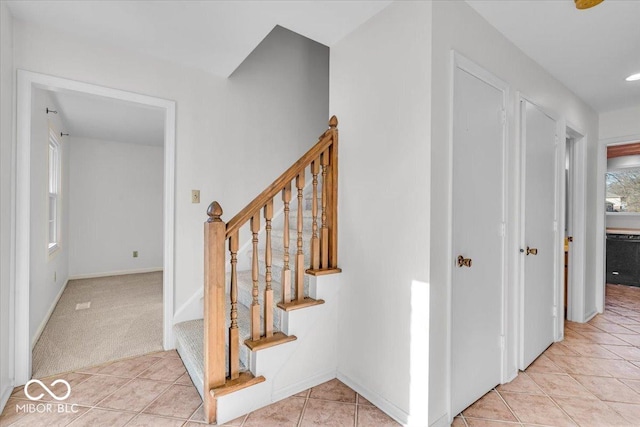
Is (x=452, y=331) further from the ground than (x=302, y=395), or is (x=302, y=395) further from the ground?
(x=452, y=331)

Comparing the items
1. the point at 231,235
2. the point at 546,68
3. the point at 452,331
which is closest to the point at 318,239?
the point at 231,235

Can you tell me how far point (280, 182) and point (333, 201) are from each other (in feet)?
1.39

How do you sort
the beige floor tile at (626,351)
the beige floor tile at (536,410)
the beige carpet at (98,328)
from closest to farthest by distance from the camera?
the beige floor tile at (536,410)
the beige carpet at (98,328)
the beige floor tile at (626,351)

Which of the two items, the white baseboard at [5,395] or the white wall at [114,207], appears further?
the white wall at [114,207]

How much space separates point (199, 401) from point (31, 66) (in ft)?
7.77

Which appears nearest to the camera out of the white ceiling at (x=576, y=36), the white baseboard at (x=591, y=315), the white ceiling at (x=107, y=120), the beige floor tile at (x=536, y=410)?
the beige floor tile at (x=536, y=410)

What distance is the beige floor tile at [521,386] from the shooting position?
2.00 meters

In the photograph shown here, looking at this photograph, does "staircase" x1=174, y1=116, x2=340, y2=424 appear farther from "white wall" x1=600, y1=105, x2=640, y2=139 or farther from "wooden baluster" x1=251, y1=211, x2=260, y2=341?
"white wall" x1=600, y1=105, x2=640, y2=139

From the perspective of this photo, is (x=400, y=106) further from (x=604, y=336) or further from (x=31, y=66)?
(x=604, y=336)

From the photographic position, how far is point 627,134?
3459 mm

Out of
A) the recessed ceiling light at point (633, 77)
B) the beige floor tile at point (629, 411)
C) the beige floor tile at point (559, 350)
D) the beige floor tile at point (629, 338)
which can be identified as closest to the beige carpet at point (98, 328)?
the beige floor tile at point (629, 411)

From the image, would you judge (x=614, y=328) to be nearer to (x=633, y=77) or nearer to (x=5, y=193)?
(x=633, y=77)

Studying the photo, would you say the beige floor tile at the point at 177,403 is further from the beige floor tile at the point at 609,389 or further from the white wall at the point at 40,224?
the beige floor tile at the point at 609,389

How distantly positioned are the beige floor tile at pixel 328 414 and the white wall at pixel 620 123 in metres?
4.15
